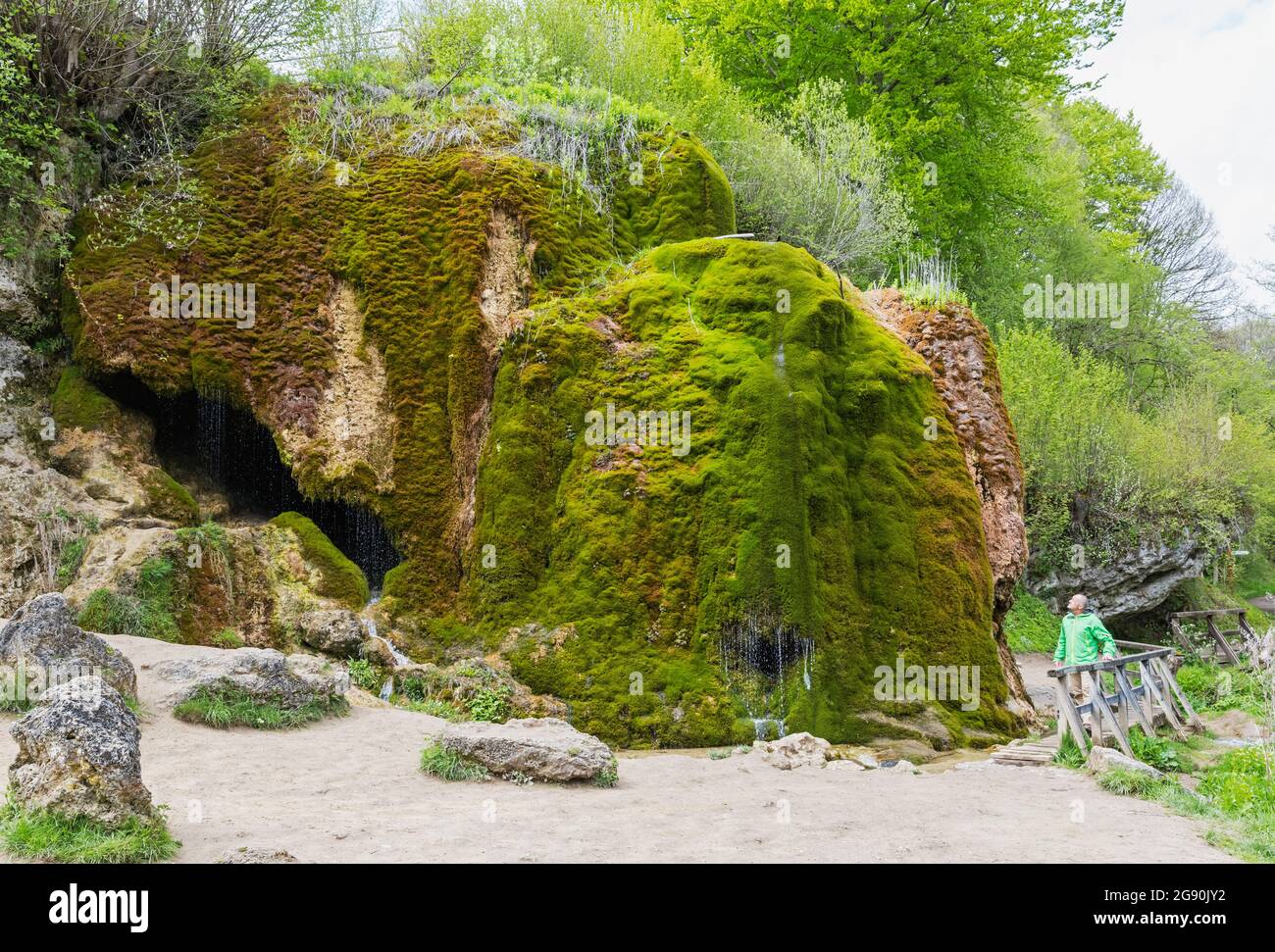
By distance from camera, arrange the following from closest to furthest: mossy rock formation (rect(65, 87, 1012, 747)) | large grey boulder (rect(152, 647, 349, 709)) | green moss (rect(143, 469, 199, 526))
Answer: large grey boulder (rect(152, 647, 349, 709))
mossy rock formation (rect(65, 87, 1012, 747))
green moss (rect(143, 469, 199, 526))

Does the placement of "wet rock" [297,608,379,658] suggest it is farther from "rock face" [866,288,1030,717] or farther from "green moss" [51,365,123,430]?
"rock face" [866,288,1030,717]

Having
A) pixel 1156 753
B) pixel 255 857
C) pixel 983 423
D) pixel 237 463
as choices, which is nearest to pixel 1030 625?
pixel 983 423

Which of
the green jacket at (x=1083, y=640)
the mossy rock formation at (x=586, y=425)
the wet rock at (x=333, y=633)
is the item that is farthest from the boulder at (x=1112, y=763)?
the wet rock at (x=333, y=633)

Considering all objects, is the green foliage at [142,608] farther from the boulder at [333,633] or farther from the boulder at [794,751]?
the boulder at [794,751]

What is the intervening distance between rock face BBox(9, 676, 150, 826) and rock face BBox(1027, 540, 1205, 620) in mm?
23246

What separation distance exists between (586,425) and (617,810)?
6.57 meters

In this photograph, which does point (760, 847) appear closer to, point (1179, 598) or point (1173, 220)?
point (1179, 598)

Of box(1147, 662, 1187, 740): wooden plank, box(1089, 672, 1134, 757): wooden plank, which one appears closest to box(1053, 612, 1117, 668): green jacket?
box(1089, 672, 1134, 757): wooden plank

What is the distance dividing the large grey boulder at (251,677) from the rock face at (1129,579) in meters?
20.5

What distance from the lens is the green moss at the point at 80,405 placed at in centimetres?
1314

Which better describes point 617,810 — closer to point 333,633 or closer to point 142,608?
point 333,633

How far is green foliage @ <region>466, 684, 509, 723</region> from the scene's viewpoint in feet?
35.1

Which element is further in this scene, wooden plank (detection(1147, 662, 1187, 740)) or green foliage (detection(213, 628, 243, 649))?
wooden plank (detection(1147, 662, 1187, 740))

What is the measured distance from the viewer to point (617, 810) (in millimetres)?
7047
